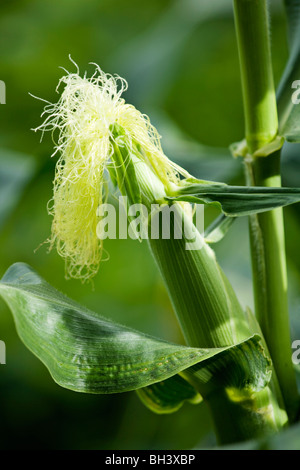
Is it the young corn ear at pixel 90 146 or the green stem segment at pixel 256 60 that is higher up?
the green stem segment at pixel 256 60

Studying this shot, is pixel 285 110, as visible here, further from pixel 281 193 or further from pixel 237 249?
pixel 237 249

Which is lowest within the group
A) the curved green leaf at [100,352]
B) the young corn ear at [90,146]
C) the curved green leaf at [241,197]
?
the curved green leaf at [100,352]

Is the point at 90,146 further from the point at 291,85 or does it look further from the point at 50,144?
the point at 50,144

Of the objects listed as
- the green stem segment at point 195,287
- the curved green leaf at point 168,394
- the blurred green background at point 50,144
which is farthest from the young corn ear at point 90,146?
the blurred green background at point 50,144

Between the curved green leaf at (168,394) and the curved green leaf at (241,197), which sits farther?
the curved green leaf at (168,394)

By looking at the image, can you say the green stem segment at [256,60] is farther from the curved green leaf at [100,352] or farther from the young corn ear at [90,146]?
the curved green leaf at [100,352]

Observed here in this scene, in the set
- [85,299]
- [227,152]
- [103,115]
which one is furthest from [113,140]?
[85,299]
